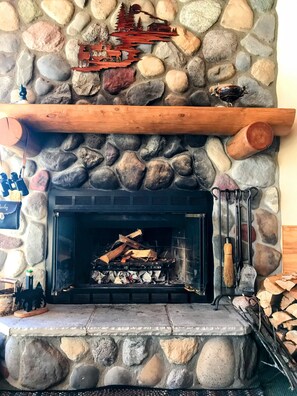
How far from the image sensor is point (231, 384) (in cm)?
164

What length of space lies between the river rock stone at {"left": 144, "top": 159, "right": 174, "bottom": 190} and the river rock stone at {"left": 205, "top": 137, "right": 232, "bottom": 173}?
0.27 m

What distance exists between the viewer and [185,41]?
82.7 inches

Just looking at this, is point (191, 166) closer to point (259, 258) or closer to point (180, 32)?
point (259, 258)

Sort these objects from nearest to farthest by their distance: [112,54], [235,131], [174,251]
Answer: [235,131]
[112,54]
[174,251]

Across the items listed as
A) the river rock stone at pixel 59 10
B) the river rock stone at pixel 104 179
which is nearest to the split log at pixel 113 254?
the river rock stone at pixel 104 179

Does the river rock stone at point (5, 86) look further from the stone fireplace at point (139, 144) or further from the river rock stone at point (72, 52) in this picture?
the river rock stone at point (72, 52)

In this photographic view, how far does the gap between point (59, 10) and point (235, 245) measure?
5.92 ft

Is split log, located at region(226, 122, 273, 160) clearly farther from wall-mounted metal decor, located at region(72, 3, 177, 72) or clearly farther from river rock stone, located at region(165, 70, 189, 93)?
wall-mounted metal decor, located at region(72, 3, 177, 72)

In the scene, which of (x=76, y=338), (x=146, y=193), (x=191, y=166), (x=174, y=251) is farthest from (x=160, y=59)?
(x=76, y=338)

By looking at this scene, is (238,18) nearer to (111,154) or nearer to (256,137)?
(256,137)

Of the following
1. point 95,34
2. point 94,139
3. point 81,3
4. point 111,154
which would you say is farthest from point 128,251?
point 81,3

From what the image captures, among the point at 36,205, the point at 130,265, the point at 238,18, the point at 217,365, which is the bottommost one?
the point at 217,365

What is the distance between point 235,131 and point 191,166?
0.33m

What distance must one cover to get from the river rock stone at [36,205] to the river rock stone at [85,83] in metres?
0.67
